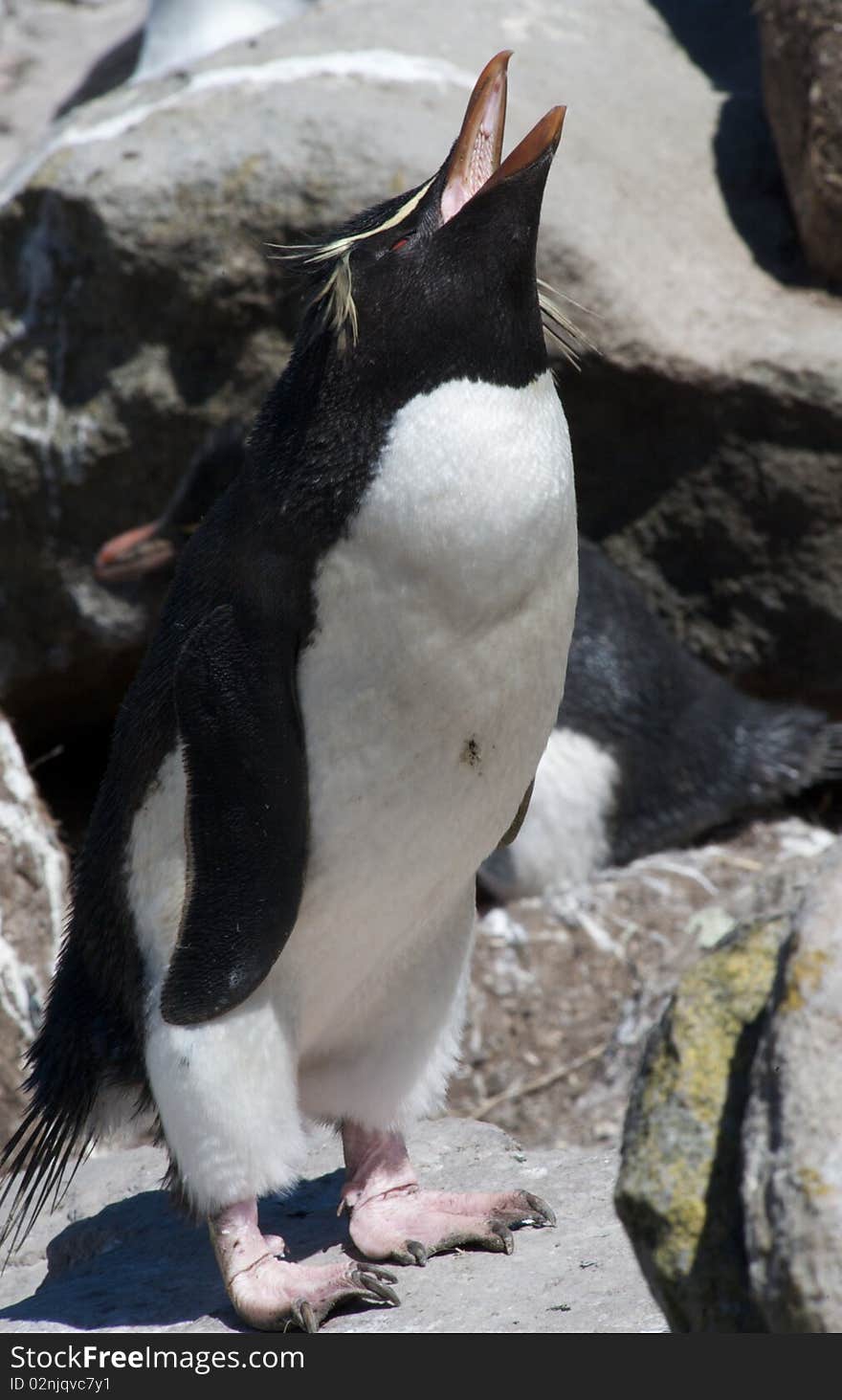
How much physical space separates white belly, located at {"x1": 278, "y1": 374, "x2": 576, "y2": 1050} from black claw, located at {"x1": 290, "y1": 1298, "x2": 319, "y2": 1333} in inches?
16.5

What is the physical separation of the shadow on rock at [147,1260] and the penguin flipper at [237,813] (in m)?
0.50

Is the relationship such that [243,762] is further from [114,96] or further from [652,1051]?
[114,96]

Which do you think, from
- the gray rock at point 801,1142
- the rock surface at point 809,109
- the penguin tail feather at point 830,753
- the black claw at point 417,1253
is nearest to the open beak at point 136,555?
the penguin tail feather at point 830,753

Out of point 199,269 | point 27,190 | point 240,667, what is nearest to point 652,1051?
point 240,667

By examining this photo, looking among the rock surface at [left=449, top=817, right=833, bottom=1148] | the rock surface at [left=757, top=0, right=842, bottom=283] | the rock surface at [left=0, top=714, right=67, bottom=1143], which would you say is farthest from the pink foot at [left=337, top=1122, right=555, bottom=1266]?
the rock surface at [left=757, top=0, right=842, bottom=283]

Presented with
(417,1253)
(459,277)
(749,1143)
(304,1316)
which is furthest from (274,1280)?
(459,277)

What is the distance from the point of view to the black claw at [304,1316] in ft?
7.50

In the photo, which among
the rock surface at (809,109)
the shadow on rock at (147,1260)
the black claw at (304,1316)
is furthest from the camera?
the rock surface at (809,109)

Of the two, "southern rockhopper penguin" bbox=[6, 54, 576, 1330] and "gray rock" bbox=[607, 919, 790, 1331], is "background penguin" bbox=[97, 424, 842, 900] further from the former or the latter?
"gray rock" bbox=[607, 919, 790, 1331]

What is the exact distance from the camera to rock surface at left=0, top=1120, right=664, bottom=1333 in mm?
2279

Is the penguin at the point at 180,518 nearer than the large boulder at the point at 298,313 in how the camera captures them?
Yes

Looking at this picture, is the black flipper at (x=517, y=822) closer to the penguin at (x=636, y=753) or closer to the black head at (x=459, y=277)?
the black head at (x=459, y=277)

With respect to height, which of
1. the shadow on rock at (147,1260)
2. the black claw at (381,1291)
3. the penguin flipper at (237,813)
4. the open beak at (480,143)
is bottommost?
the shadow on rock at (147,1260)

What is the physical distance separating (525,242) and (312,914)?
3.31 ft
